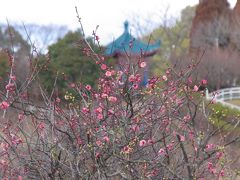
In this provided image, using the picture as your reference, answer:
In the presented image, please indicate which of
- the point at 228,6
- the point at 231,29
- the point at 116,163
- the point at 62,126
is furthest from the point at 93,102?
the point at 228,6

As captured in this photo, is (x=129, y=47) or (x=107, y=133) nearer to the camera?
(x=107, y=133)

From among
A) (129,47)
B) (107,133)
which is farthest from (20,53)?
(107,133)

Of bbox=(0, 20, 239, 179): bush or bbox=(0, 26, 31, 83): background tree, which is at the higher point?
bbox=(0, 26, 31, 83): background tree

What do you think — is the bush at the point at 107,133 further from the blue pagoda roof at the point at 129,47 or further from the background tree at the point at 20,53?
the background tree at the point at 20,53

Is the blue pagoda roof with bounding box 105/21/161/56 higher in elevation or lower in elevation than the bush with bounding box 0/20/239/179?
higher

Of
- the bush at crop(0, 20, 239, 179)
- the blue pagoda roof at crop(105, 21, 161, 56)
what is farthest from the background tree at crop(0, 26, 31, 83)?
the blue pagoda roof at crop(105, 21, 161, 56)

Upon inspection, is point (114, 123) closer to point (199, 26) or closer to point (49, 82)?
point (49, 82)

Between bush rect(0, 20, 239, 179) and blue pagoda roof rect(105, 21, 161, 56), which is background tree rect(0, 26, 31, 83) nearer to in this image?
bush rect(0, 20, 239, 179)

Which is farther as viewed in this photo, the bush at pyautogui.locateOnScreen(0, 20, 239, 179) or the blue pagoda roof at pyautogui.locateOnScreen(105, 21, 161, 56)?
the blue pagoda roof at pyautogui.locateOnScreen(105, 21, 161, 56)

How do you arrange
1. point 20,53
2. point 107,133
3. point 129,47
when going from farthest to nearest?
point 20,53, point 129,47, point 107,133

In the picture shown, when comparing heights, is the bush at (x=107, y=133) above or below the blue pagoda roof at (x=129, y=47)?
below

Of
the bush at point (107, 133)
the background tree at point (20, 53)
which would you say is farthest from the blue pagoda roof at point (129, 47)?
the background tree at point (20, 53)

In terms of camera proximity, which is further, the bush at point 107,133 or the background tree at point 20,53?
the background tree at point 20,53

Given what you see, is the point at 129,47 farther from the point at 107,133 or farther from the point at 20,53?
the point at 20,53
